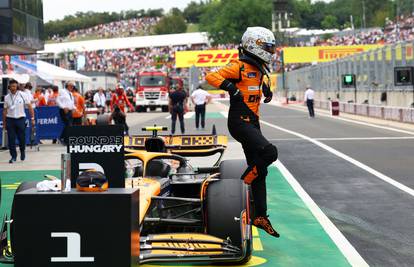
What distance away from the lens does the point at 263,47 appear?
354 inches

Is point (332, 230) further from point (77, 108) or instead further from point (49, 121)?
point (49, 121)

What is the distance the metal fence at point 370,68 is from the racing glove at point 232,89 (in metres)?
28.0

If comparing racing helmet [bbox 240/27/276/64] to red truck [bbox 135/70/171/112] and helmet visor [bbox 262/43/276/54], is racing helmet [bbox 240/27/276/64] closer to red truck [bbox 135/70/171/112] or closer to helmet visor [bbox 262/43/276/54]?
helmet visor [bbox 262/43/276/54]

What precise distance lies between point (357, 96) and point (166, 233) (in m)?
42.3

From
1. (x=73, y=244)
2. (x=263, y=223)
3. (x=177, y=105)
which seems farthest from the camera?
(x=177, y=105)

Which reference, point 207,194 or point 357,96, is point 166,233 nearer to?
point 207,194

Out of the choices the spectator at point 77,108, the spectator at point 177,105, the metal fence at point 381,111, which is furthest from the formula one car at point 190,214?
the metal fence at point 381,111

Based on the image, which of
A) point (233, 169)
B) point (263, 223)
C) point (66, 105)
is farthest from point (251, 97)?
point (66, 105)

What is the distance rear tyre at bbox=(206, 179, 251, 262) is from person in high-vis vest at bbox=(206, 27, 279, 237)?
861 mm

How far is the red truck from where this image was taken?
59.4 metres

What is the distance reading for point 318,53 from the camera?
321 feet

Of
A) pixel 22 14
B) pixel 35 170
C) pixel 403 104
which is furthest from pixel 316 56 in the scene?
pixel 35 170

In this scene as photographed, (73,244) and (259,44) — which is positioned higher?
(259,44)

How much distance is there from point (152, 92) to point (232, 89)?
167 ft
